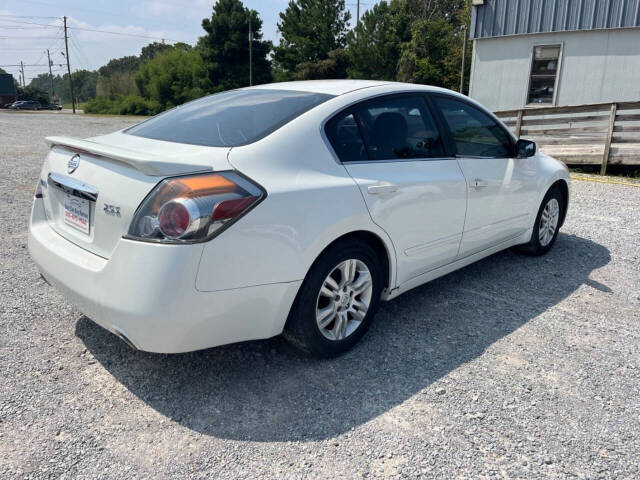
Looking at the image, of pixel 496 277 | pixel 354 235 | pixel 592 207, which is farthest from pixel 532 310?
pixel 592 207

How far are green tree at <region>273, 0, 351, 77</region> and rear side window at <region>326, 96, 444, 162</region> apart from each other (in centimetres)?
4225

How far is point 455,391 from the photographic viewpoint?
113 inches

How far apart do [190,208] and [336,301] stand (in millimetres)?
1057

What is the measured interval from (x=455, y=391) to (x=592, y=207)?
5.39 metres

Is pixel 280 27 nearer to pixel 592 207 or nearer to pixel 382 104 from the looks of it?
pixel 592 207

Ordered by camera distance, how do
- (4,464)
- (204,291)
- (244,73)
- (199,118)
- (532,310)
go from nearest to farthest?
(4,464) → (204,291) → (199,118) → (532,310) → (244,73)

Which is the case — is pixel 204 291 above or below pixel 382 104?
below

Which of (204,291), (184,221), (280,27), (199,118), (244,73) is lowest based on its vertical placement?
(204,291)

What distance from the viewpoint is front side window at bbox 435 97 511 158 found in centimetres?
387

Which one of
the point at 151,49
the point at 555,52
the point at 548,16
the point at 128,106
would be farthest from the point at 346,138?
the point at 151,49

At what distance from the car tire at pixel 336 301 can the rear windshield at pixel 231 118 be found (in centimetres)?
78

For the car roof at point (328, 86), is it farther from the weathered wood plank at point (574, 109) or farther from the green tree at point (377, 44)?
the green tree at point (377, 44)

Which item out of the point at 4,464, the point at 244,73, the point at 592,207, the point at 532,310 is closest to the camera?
the point at 4,464

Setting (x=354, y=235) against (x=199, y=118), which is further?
(x=199, y=118)
